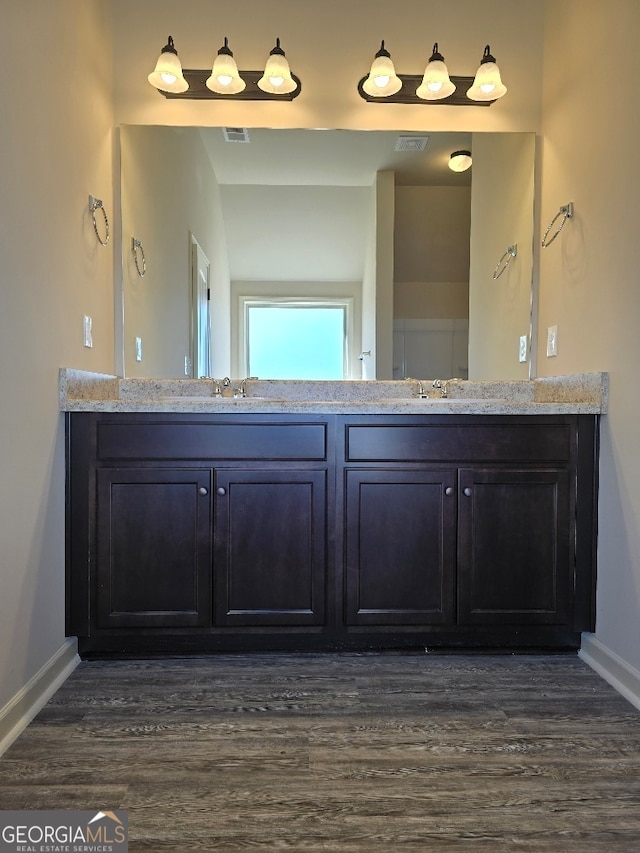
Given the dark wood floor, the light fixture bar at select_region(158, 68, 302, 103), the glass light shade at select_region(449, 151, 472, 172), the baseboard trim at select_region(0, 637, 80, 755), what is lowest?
the dark wood floor

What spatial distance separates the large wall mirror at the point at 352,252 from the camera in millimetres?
2568

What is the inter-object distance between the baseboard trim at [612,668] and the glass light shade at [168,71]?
2572 millimetres

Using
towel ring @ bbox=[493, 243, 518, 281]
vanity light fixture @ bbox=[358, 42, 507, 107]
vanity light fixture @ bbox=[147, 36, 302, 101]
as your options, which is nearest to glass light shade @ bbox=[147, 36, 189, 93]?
vanity light fixture @ bbox=[147, 36, 302, 101]

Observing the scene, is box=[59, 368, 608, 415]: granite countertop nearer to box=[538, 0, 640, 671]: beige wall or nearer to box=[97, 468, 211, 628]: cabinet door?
box=[538, 0, 640, 671]: beige wall

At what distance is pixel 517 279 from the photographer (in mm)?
2594

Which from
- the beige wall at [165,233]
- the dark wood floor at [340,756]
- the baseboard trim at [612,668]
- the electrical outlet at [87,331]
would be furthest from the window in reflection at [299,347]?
the baseboard trim at [612,668]

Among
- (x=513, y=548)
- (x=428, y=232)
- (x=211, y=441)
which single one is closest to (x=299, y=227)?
(x=428, y=232)

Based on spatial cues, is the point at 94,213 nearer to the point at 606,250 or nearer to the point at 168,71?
the point at 168,71

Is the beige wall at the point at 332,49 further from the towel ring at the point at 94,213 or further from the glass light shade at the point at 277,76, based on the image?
the towel ring at the point at 94,213

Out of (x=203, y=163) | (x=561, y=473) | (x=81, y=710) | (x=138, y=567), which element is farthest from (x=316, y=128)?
(x=81, y=710)

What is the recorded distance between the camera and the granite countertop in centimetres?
202

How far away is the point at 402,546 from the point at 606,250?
47.5 inches

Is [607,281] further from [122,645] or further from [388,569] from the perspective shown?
[122,645]

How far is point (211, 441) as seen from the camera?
2.04 metres
